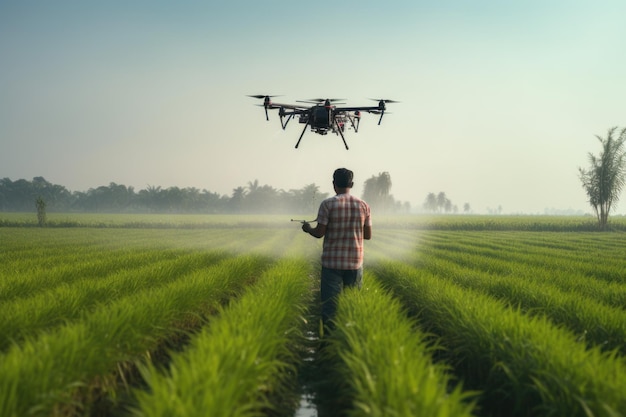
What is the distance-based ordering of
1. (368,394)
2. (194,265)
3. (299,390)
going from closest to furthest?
(368,394)
(299,390)
(194,265)

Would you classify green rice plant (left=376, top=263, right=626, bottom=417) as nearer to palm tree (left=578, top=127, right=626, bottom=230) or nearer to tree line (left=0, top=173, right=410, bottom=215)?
palm tree (left=578, top=127, right=626, bottom=230)

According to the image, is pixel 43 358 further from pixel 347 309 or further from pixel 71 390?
pixel 347 309

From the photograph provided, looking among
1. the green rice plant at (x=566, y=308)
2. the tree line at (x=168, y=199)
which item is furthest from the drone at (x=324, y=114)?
the tree line at (x=168, y=199)

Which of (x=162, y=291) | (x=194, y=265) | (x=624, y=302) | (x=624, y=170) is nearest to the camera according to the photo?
(x=162, y=291)

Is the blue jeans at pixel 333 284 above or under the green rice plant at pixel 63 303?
above

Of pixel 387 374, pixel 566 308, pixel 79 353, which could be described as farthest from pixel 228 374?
pixel 566 308

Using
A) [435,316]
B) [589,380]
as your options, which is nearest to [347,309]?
[435,316]

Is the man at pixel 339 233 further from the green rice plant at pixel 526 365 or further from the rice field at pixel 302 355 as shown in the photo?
the green rice plant at pixel 526 365
